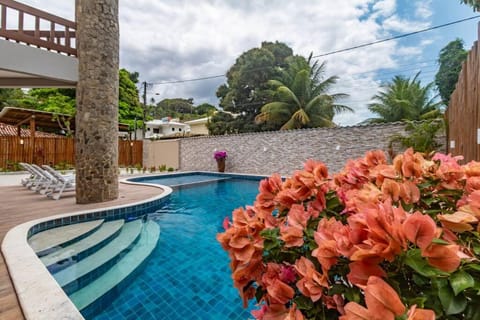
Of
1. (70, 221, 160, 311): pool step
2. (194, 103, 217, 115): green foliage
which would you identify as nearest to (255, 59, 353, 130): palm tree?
(70, 221, 160, 311): pool step

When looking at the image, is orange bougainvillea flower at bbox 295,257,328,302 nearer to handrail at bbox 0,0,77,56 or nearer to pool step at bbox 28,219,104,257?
pool step at bbox 28,219,104,257

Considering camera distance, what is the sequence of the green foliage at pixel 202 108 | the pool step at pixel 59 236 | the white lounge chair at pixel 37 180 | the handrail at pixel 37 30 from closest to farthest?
the pool step at pixel 59 236 → the handrail at pixel 37 30 → the white lounge chair at pixel 37 180 → the green foliage at pixel 202 108

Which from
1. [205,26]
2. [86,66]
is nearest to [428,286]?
[86,66]

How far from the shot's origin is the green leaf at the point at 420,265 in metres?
0.56

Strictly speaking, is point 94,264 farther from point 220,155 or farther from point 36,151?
point 36,151

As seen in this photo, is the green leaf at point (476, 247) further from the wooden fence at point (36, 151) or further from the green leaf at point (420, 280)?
the wooden fence at point (36, 151)

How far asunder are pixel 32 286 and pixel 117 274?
126 cm

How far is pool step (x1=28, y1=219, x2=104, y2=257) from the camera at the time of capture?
3.82m

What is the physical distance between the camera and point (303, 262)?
0.84 m

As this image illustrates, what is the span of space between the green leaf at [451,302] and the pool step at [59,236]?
4567mm

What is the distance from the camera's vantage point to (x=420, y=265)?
0.57 meters

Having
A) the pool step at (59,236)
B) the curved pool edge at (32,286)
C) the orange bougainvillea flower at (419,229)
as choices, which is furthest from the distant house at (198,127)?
the orange bougainvillea flower at (419,229)

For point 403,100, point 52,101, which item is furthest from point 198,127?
point 403,100

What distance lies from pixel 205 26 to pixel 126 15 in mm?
4287
